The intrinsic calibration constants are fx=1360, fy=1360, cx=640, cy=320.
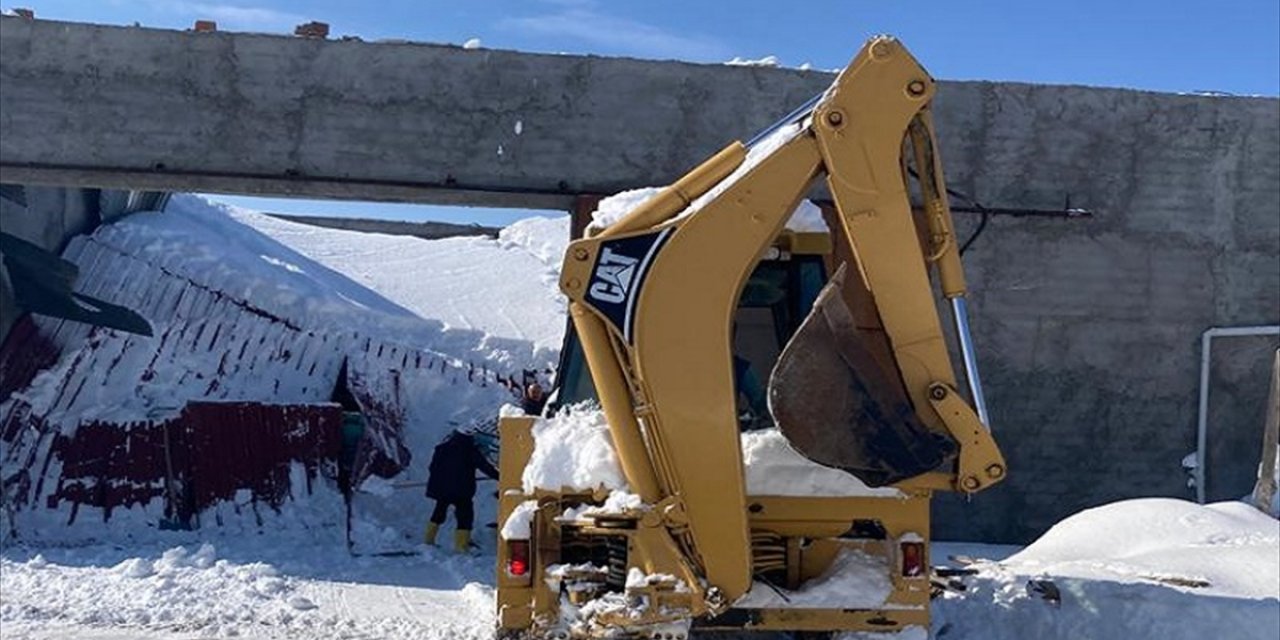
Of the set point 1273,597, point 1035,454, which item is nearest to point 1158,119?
point 1035,454

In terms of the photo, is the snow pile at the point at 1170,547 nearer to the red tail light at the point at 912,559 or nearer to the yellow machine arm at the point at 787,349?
the red tail light at the point at 912,559

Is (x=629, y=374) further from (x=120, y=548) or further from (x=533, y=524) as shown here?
(x=120, y=548)

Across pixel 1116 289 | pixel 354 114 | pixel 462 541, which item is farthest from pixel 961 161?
pixel 462 541

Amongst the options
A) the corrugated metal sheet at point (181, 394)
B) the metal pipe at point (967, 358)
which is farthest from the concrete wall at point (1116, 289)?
the metal pipe at point (967, 358)

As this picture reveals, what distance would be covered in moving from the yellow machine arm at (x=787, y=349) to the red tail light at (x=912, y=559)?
1.09 ft

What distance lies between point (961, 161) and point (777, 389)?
8906mm

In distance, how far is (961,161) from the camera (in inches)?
552

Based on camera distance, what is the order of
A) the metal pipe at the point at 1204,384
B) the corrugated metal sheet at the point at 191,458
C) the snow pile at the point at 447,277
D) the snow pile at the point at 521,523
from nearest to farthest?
the snow pile at the point at 521,523
the corrugated metal sheet at the point at 191,458
the metal pipe at the point at 1204,384
the snow pile at the point at 447,277

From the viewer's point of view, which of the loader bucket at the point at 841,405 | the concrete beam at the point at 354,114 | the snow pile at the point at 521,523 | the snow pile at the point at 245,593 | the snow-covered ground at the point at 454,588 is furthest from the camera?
the concrete beam at the point at 354,114

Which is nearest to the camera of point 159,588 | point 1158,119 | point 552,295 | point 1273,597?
point 1273,597

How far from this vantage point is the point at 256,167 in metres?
13.1

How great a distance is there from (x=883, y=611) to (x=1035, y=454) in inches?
345

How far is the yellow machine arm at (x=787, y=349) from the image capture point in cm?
585

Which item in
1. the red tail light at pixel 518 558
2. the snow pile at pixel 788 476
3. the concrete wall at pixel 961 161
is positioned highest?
the concrete wall at pixel 961 161
